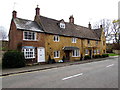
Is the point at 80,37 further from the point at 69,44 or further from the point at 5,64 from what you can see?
the point at 5,64

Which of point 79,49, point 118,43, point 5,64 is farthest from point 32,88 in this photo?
point 118,43

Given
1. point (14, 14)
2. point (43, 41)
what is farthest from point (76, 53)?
point (14, 14)

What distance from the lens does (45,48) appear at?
20.2 metres

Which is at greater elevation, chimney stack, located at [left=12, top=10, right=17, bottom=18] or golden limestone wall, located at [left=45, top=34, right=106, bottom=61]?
chimney stack, located at [left=12, top=10, right=17, bottom=18]

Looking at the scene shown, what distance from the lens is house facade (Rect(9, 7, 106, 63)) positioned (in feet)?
57.9

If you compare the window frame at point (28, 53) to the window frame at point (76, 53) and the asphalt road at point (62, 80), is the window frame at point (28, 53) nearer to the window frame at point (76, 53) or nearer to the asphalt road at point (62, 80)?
the asphalt road at point (62, 80)

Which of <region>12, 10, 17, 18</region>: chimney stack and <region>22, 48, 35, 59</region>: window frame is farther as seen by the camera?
<region>12, 10, 17, 18</region>: chimney stack

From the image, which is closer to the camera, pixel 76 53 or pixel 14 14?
pixel 14 14

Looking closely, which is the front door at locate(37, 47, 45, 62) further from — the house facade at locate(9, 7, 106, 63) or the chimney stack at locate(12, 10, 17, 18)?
the chimney stack at locate(12, 10, 17, 18)

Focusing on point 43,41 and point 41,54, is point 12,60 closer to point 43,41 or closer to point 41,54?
point 41,54

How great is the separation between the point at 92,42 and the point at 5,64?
24.2 meters

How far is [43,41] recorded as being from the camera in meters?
20.0

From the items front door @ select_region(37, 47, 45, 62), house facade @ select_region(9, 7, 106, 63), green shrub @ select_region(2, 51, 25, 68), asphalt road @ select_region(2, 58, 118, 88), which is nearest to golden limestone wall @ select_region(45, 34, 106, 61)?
house facade @ select_region(9, 7, 106, 63)

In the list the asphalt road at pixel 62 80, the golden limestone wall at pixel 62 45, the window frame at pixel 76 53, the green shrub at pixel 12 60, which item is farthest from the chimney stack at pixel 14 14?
the window frame at pixel 76 53
